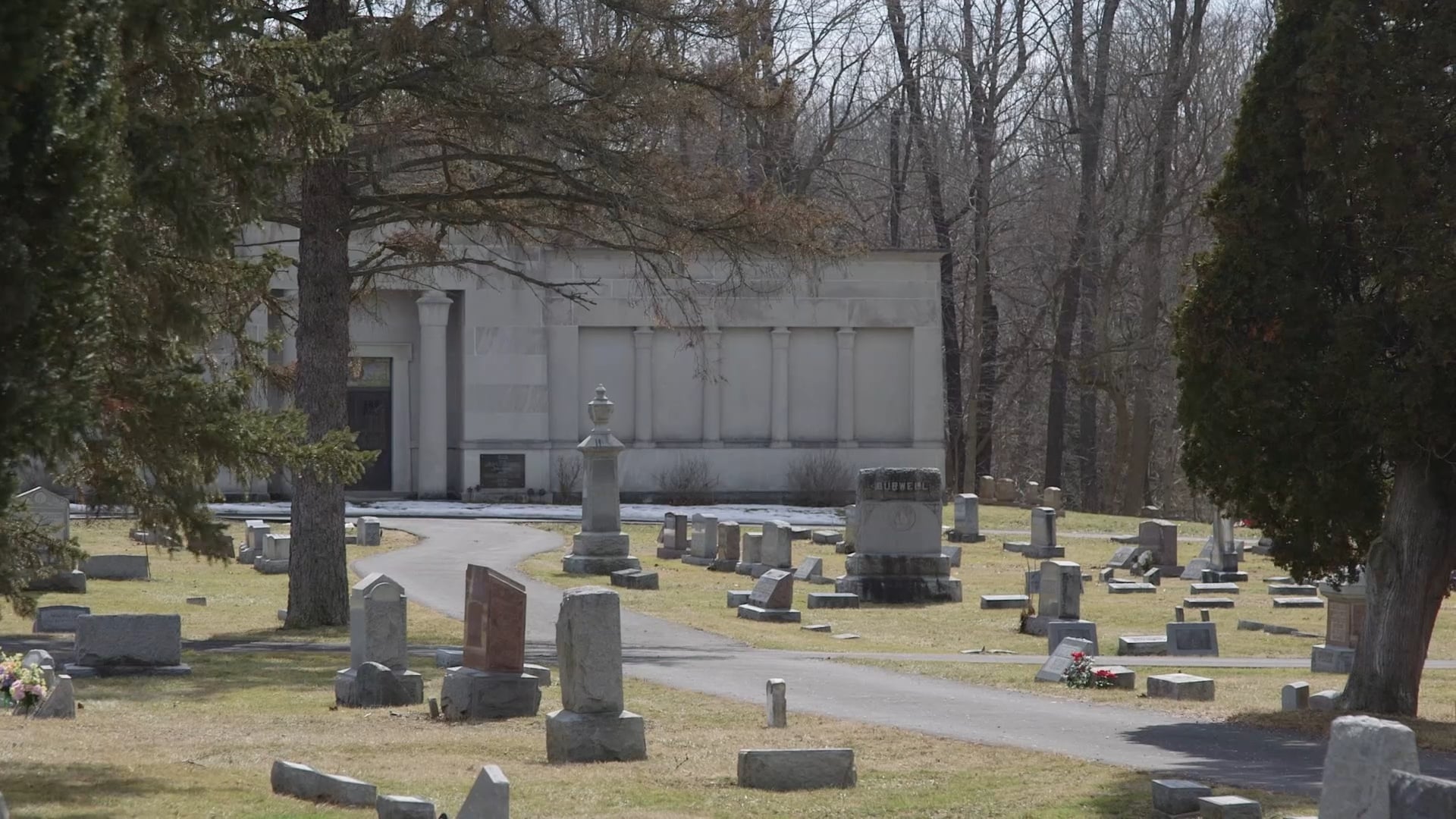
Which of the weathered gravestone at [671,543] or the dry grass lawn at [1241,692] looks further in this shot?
the weathered gravestone at [671,543]

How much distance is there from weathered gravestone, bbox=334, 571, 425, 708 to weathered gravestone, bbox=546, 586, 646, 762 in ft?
8.80

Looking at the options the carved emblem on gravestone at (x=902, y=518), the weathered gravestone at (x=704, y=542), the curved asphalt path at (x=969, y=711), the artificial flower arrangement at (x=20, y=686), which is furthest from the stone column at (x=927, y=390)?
the artificial flower arrangement at (x=20, y=686)

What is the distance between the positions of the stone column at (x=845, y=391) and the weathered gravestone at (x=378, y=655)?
28.6 meters

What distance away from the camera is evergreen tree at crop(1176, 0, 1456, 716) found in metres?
12.2

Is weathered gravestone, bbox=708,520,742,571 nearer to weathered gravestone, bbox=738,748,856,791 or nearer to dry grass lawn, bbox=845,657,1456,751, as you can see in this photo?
dry grass lawn, bbox=845,657,1456,751

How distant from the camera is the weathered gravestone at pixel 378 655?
13.0 metres

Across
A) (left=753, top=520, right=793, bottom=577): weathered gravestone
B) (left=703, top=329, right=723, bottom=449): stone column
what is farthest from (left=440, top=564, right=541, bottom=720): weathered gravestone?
(left=703, top=329, right=723, bottom=449): stone column

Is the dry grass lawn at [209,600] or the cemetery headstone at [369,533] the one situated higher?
the cemetery headstone at [369,533]

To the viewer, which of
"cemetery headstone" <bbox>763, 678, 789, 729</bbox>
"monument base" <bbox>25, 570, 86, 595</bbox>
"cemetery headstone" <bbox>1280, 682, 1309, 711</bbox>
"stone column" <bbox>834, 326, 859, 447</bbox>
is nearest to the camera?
"cemetery headstone" <bbox>763, 678, 789, 729</bbox>

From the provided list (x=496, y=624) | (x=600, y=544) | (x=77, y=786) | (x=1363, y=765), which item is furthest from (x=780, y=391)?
(x=1363, y=765)

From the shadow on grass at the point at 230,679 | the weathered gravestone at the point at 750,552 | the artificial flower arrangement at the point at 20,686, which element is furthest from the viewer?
the weathered gravestone at the point at 750,552

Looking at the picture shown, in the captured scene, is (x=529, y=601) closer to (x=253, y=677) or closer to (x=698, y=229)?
(x=698, y=229)

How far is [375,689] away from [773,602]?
9055 millimetres

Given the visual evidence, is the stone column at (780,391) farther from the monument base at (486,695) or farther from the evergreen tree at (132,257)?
the monument base at (486,695)
